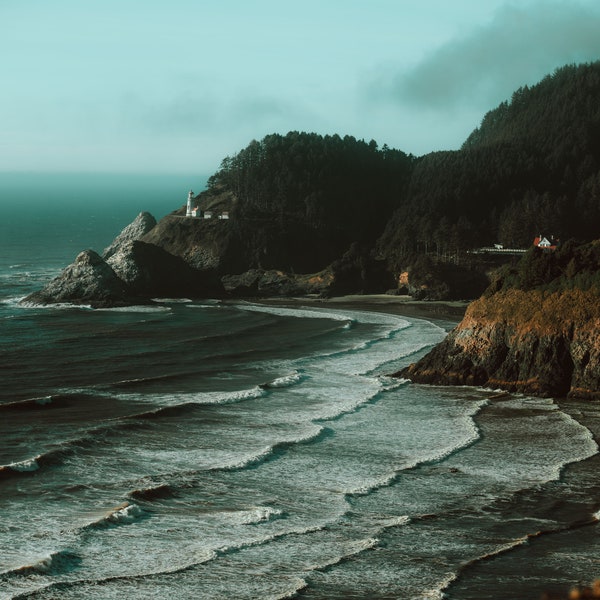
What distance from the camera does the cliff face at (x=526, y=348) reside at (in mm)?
46281

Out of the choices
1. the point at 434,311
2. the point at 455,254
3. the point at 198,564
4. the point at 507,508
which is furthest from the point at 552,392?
the point at 455,254

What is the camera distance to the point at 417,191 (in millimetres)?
149250

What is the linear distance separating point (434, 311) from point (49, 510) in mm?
63812

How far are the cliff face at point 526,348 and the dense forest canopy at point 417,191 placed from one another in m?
60.2

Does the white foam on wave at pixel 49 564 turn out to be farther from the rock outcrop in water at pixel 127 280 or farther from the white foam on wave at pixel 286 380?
the rock outcrop in water at pixel 127 280

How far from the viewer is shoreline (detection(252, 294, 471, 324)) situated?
86656 millimetres

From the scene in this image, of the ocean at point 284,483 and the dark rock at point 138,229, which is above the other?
the dark rock at point 138,229

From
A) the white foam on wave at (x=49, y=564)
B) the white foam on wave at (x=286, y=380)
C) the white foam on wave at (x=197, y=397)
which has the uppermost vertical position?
the white foam on wave at (x=286, y=380)

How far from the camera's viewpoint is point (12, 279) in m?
122

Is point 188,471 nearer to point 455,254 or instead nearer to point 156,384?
point 156,384

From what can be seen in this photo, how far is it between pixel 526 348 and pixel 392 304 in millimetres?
49299

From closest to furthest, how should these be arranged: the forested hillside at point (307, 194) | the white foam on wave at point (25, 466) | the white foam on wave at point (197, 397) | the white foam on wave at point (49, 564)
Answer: the white foam on wave at point (49, 564) → the white foam on wave at point (25, 466) → the white foam on wave at point (197, 397) → the forested hillside at point (307, 194)

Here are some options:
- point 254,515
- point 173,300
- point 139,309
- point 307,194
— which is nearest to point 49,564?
point 254,515

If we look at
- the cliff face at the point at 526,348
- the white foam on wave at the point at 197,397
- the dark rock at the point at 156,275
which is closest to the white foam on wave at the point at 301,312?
the dark rock at the point at 156,275
